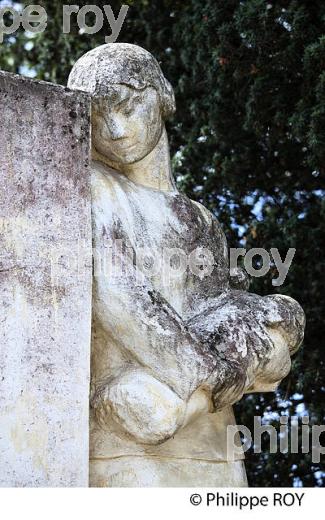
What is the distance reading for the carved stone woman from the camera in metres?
5.50

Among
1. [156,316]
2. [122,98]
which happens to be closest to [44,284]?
[156,316]

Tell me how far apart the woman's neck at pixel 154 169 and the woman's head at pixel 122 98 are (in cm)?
6

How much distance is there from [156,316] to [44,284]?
482 millimetres

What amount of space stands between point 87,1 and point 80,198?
5.23 metres

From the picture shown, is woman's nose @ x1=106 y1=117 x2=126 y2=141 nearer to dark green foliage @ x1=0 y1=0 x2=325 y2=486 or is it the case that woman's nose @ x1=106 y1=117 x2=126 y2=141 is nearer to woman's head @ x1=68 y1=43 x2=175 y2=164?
woman's head @ x1=68 y1=43 x2=175 y2=164

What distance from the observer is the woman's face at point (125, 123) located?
5.90 m

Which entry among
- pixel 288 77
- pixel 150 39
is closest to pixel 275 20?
pixel 288 77

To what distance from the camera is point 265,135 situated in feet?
32.4

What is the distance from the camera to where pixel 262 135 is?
984 cm

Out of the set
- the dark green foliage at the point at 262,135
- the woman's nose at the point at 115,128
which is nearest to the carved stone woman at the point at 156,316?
the woman's nose at the point at 115,128

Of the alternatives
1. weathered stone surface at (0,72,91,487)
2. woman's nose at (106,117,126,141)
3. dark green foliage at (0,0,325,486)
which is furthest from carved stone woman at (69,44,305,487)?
dark green foliage at (0,0,325,486)

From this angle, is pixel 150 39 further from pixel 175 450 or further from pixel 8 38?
pixel 175 450

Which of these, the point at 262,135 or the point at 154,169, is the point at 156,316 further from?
the point at 262,135
